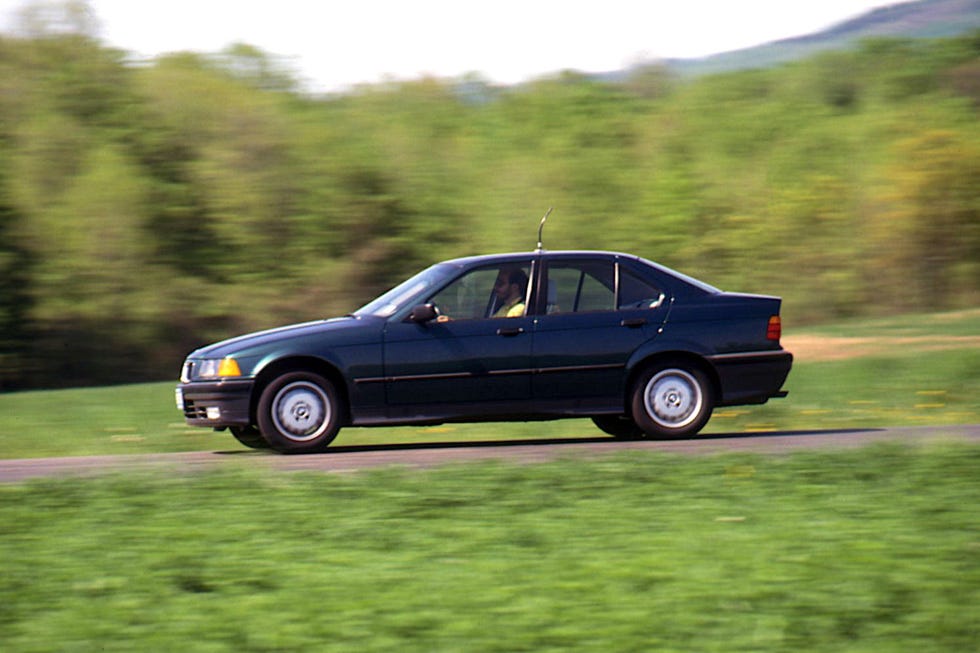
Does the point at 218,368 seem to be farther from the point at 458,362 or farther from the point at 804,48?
the point at 804,48

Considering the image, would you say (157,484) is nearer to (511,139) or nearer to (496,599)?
(496,599)

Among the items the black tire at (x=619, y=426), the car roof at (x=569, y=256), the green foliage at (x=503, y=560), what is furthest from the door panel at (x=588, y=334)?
the green foliage at (x=503, y=560)

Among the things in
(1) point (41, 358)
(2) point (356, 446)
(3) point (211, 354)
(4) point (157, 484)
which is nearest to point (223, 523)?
(4) point (157, 484)

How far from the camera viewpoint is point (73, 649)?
16.3 ft

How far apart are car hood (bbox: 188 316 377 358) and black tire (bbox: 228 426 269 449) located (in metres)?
0.75

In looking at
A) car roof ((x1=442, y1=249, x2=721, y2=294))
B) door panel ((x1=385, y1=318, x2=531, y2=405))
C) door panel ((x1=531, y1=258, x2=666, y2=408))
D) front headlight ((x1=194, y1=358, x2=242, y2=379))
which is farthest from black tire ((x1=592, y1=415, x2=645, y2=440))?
front headlight ((x1=194, y1=358, x2=242, y2=379))

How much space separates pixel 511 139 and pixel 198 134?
7.59m

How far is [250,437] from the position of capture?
11.7 m

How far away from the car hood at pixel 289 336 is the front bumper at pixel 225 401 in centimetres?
24

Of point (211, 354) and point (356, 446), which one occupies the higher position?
point (211, 354)

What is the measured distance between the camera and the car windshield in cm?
1114

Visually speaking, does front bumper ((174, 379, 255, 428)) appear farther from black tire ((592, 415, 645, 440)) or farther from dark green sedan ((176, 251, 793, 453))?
black tire ((592, 415, 645, 440))

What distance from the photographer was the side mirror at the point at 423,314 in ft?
35.8

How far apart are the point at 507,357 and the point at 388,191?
1946 cm
